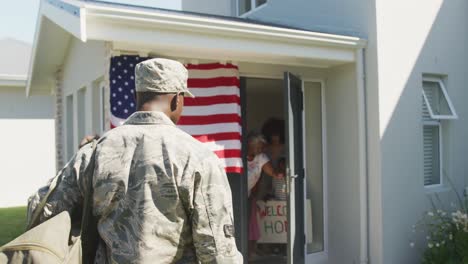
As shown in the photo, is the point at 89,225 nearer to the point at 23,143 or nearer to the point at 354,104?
the point at 354,104

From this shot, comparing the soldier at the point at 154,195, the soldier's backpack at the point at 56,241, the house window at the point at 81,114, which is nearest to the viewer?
the soldier's backpack at the point at 56,241

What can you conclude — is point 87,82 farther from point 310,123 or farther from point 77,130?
point 310,123

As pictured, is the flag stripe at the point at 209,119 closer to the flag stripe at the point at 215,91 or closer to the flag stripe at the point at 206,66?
the flag stripe at the point at 215,91

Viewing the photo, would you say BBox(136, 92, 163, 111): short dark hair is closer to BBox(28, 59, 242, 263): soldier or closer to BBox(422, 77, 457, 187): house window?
BBox(28, 59, 242, 263): soldier

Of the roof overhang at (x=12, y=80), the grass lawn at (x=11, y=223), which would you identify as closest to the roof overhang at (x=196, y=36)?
the grass lawn at (x=11, y=223)

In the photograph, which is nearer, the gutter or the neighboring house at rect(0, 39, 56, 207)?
the gutter

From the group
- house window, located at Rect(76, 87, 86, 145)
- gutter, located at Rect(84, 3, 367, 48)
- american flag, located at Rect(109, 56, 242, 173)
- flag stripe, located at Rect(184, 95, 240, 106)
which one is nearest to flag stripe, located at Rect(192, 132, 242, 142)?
american flag, located at Rect(109, 56, 242, 173)

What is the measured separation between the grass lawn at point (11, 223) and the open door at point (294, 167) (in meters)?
5.35

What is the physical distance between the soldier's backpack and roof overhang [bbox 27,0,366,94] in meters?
2.36

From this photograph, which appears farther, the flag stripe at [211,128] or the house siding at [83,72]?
the house siding at [83,72]

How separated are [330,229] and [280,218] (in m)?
0.82

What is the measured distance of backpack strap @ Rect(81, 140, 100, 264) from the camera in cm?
217

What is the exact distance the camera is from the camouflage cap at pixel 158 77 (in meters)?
2.21

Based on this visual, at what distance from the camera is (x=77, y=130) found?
8133 millimetres
